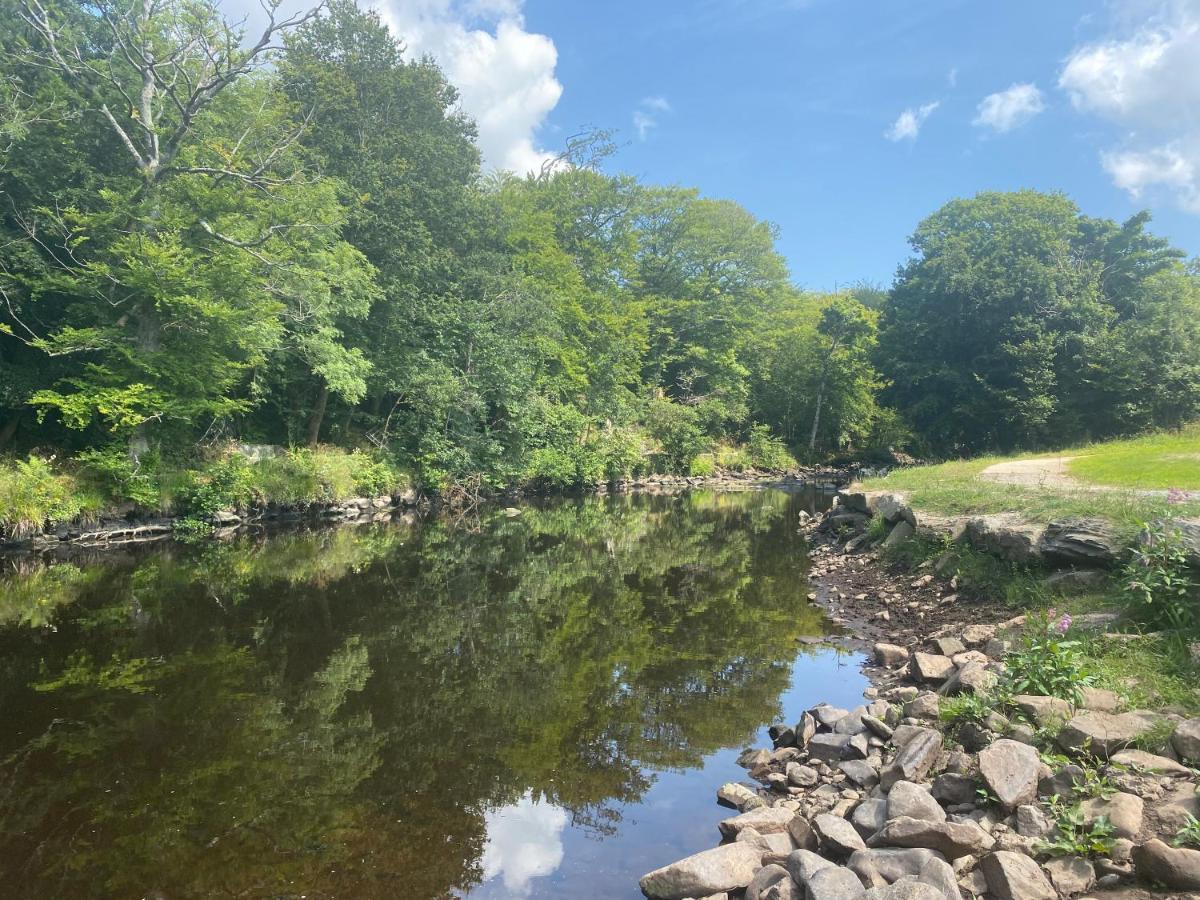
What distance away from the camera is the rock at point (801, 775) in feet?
18.6

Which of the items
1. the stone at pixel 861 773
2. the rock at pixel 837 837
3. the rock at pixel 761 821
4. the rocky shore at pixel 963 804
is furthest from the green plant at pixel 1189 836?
the rock at pixel 761 821

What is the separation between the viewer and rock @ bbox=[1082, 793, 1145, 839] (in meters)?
3.70

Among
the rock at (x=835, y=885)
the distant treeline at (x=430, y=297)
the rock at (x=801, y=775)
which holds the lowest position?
the rock at (x=801, y=775)

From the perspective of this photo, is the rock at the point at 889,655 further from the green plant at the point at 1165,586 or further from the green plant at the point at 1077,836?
the green plant at the point at 1077,836

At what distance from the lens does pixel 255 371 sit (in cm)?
2330

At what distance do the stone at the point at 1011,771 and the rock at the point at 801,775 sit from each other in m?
1.56

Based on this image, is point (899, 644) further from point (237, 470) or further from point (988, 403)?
point (988, 403)

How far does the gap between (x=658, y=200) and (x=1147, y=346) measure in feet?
92.6

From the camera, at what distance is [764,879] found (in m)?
4.18

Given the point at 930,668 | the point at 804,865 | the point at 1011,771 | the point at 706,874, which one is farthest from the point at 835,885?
the point at 930,668

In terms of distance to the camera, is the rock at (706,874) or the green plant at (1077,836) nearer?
the green plant at (1077,836)

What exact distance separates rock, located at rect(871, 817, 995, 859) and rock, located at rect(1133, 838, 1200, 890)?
2.45ft

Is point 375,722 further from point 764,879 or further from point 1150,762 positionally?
point 1150,762

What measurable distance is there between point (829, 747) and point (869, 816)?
5.10 ft
